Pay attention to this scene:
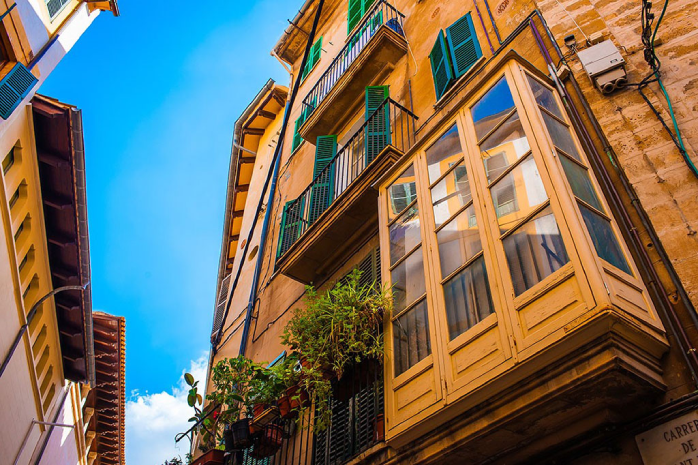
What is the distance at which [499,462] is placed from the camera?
414 centimetres

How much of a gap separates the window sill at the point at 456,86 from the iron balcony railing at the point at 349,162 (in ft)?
2.09

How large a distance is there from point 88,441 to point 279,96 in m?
14.5

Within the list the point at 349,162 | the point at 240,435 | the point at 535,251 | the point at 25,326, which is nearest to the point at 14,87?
the point at 25,326

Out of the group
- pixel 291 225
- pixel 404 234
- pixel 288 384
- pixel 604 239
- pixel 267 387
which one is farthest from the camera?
pixel 291 225

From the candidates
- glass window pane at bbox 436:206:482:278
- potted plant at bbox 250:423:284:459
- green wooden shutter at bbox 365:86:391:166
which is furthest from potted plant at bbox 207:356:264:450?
green wooden shutter at bbox 365:86:391:166

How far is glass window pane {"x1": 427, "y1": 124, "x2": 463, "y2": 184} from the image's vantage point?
5.67 meters

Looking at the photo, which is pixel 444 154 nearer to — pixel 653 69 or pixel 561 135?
pixel 561 135

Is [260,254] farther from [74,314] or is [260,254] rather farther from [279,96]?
[279,96]

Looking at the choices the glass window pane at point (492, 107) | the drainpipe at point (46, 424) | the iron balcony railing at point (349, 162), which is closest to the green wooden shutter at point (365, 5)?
the iron balcony railing at point (349, 162)

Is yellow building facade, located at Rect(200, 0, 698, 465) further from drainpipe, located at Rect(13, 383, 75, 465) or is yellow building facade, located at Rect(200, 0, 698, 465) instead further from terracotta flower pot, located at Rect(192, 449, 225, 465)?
drainpipe, located at Rect(13, 383, 75, 465)

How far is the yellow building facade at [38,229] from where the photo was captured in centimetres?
1080

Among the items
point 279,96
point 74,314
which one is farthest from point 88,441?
point 279,96

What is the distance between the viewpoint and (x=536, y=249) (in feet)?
13.5

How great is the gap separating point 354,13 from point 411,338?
11733 mm
